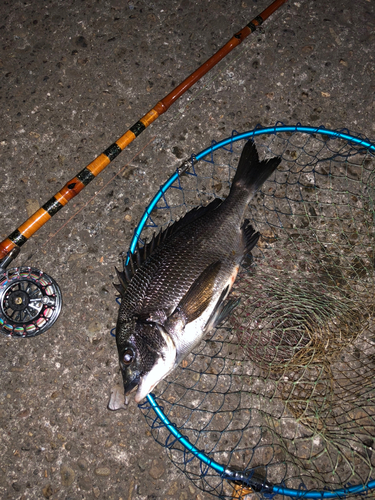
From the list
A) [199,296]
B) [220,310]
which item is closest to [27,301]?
[199,296]

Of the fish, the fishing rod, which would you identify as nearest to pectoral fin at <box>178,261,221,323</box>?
the fish

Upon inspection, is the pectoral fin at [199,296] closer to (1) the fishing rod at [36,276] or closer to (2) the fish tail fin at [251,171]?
(2) the fish tail fin at [251,171]

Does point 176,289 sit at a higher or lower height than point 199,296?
higher

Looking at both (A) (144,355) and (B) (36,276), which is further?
(B) (36,276)

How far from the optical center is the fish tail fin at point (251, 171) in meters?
2.61

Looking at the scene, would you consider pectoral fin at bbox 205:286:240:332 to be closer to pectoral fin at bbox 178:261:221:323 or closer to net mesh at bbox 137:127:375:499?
pectoral fin at bbox 178:261:221:323

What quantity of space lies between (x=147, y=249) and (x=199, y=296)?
526 mm

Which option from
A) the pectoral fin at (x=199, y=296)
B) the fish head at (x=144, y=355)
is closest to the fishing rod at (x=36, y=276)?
the fish head at (x=144, y=355)

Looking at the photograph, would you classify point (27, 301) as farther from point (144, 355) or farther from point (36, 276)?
point (144, 355)

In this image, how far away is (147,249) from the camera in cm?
250

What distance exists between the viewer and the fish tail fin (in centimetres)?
261

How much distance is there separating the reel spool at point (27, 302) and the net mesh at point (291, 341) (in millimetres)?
944

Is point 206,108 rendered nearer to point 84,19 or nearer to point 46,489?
point 84,19

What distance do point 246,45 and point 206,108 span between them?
74 centimetres
